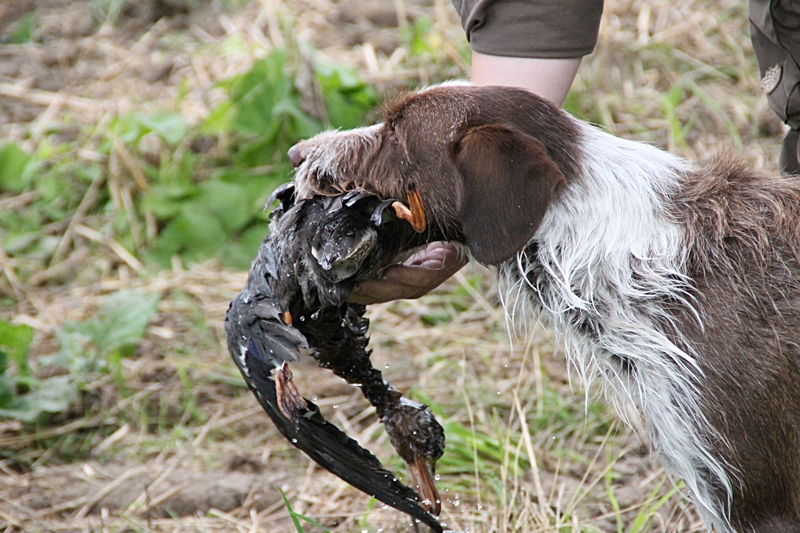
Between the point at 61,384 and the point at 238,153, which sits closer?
the point at 61,384

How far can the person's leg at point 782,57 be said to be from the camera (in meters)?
2.69

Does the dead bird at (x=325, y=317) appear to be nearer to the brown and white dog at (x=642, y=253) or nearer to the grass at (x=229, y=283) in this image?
the brown and white dog at (x=642, y=253)

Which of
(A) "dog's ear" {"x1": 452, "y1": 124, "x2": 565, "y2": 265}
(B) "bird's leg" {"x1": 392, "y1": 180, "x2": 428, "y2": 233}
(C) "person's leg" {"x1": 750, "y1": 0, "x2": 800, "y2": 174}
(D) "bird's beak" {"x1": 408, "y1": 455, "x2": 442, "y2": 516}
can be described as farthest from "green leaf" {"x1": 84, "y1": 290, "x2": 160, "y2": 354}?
(C) "person's leg" {"x1": 750, "y1": 0, "x2": 800, "y2": 174}

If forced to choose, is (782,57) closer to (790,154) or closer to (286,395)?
(790,154)

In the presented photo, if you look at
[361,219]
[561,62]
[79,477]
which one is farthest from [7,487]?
[561,62]

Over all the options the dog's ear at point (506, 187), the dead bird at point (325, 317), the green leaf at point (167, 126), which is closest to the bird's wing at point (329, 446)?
the dead bird at point (325, 317)

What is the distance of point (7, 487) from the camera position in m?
3.41

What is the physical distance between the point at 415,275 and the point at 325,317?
29 cm

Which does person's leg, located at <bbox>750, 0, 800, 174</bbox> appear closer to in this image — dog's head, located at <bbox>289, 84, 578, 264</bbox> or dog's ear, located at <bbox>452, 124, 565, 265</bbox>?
dog's head, located at <bbox>289, 84, 578, 264</bbox>

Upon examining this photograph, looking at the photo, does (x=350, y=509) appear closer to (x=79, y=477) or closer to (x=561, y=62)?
(x=79, y=477)

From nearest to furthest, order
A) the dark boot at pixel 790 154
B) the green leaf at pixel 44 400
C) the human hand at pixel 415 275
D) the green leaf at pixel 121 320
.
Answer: the human hand at pixel 415 275, the dark boot at pixel 790 154, the green leaf at pixel 44 400, the green leaf at pixel 121 320

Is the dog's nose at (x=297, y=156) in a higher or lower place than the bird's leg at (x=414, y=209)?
higher

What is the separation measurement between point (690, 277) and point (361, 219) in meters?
0.84

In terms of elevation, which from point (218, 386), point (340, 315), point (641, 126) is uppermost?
point (340, 315)
